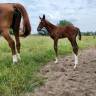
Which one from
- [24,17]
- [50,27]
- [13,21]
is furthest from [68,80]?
[50,27]

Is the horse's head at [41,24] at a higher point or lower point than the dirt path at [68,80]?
higher

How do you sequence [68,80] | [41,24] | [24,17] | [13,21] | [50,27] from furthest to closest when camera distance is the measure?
1. [41,24]
2. [50,27]
3. [24,17]
4. [13,21]
5. [68,80]

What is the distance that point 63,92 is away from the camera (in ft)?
27.5

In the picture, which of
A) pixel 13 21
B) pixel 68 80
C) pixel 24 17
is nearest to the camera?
pixel 68 80

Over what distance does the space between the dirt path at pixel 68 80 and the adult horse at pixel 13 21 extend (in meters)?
1.10

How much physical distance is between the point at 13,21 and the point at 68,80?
3012 millimetres

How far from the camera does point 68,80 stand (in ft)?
31.1

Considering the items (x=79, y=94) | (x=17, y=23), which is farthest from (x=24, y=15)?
(x=79, y=94)

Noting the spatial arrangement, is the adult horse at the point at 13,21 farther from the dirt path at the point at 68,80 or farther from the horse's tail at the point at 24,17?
the dirt path at the point at 68,80

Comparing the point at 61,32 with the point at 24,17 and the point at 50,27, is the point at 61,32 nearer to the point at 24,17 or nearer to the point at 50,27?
the point at 50,27

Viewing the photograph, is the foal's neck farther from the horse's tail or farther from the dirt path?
the dirt path

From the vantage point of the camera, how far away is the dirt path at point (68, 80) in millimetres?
8406

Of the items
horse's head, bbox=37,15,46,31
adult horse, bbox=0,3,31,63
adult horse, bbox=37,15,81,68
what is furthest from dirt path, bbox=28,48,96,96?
horse's head, bbox=37,15,46,31

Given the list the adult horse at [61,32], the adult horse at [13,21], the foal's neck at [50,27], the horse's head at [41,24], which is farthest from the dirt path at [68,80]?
the horse's head at [41,24]
